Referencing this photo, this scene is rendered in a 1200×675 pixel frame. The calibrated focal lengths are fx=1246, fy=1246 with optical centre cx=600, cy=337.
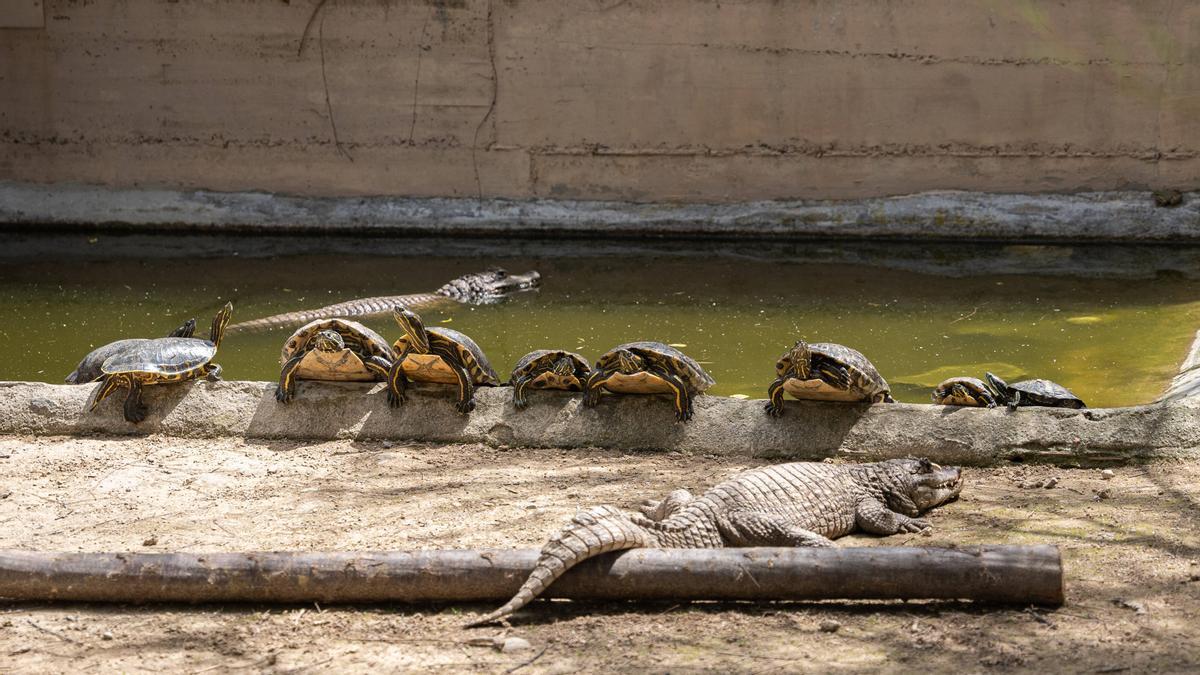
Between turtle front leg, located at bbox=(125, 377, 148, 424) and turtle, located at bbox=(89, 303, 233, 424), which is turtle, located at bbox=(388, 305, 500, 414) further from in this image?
turtle front leg, located at bbox=(125, 377, 148, 424)

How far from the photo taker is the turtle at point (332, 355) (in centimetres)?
560

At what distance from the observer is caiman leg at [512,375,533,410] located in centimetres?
560

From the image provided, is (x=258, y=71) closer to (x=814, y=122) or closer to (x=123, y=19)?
(x=123, y=19)

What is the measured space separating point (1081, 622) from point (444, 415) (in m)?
2.97

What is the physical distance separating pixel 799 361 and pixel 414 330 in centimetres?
164

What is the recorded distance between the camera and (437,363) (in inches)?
219

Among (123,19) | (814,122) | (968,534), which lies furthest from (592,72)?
(968,534)

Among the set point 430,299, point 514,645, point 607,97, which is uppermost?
point 607,97

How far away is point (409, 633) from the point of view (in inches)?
145

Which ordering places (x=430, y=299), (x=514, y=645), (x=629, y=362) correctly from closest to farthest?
1. (x=514, y=645)
2. (x=629, y=362)
3. (x=430, y=299)

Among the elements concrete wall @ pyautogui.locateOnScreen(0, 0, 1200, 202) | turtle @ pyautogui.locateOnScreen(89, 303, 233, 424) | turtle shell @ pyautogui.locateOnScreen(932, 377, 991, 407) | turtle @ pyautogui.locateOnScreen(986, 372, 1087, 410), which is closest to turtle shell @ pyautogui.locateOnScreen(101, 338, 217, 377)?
turtle @ pyautogui.locateOnScreen(89, 303, 233, 424)

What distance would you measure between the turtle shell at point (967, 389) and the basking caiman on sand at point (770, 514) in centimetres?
87

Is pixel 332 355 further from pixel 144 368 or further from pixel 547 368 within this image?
pixel 547 368

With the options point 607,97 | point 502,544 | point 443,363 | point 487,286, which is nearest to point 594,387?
point 443,363
